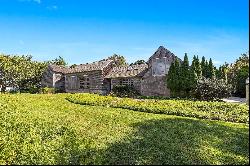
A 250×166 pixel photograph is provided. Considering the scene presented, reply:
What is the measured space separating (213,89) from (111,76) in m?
19.3

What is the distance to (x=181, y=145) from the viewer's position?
46.2 feet

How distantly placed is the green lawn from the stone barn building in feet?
75.5

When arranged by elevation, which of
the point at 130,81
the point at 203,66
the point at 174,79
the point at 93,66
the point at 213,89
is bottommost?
the point at 213,89

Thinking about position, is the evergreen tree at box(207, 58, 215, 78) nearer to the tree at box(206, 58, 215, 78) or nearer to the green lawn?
the tree at box(206, 58, 215, 78)

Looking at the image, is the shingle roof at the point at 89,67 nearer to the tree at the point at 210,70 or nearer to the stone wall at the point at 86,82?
A: the stone wall at the point at 86,82

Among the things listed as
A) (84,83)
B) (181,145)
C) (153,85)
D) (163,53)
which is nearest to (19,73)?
(84,83)

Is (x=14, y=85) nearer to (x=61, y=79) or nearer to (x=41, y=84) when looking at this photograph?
(x=41, y=84)

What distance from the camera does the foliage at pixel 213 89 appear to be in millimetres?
34125

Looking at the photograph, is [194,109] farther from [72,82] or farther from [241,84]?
[72,82]

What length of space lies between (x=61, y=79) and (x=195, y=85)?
2905 centimetres

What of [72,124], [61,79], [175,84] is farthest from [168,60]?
[72,124]

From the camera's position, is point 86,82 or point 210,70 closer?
point 210,70

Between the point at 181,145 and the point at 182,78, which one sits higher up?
the point at 182,78

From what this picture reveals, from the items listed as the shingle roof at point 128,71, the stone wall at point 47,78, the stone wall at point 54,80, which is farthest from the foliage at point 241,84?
the stone wall at point 47,78
